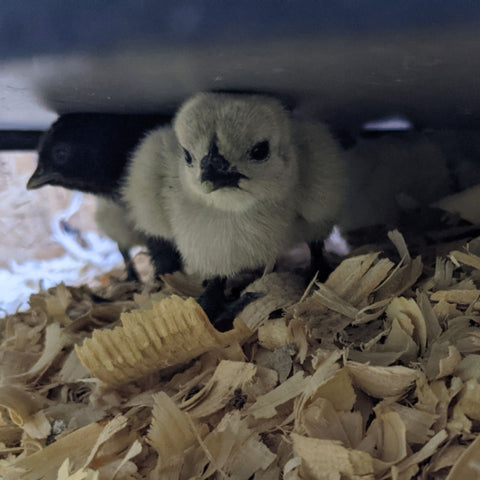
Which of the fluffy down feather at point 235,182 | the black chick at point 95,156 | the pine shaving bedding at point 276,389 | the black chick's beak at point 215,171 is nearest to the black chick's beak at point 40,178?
the black chick at point 95,156

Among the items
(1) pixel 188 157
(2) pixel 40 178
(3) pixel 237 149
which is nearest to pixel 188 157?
(1) pixel 188 157

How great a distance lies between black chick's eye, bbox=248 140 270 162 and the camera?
1021 mm

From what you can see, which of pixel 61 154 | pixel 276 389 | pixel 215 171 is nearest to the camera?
pixel 276 389

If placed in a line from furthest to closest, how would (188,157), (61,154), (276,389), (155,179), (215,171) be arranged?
(61,154) < (155,179) < (188,157) < (215,171) < (276,389)

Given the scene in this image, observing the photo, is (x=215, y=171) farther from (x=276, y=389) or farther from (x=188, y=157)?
(x=276, y=389)

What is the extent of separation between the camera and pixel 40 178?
1.47m

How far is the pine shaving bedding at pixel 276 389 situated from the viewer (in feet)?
2.32

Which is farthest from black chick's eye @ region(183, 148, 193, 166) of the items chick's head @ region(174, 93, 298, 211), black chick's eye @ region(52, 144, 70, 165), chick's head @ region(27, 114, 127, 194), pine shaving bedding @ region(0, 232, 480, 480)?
black chick's eye @ region(52, 144, 70, 165)

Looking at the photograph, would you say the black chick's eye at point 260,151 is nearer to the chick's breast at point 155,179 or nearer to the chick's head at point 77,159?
the chick's breast at point 155,179

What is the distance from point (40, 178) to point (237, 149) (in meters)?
0.71

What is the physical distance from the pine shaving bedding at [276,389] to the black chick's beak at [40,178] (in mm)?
514

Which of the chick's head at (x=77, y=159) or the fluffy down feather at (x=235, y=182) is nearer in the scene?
the fluffy down feather at (x=235, y=182)

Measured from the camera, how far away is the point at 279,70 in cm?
94

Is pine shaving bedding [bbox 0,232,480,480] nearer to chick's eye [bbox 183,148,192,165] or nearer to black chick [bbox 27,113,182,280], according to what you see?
chick's eye [bbox 183,148,192,165]
